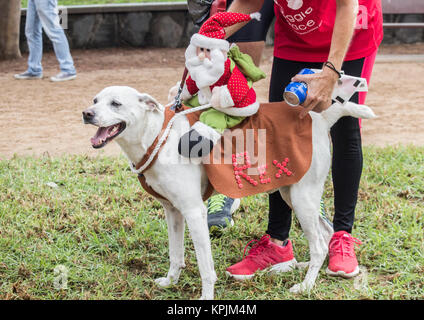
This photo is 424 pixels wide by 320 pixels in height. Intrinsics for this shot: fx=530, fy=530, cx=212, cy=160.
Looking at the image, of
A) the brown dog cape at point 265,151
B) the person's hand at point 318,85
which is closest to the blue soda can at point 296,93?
the person's hand at point 318,85

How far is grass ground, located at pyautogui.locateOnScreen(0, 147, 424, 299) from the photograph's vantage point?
268 cm

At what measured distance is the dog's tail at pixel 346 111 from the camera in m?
2.47

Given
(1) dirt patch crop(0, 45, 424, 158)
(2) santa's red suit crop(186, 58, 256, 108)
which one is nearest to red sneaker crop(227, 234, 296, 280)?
(2) santa's red suit crop(186, 58, 256, 108)

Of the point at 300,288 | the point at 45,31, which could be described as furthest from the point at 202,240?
the point at 45,31

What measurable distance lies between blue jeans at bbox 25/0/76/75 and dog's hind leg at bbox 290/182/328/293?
18.6 feet

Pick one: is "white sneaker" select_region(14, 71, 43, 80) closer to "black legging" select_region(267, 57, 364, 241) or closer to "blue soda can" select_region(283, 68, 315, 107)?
"black legging" select_region(267, 57, 364, 241)

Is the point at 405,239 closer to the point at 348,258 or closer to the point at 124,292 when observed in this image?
the point at 348,258

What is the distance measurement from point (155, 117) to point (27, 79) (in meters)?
5.76

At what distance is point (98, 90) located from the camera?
6.94m

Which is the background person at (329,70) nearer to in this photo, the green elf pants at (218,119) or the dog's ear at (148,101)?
the green elf pants at (218,119)

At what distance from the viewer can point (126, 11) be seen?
935 centimetres

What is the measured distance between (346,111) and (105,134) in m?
1.12
